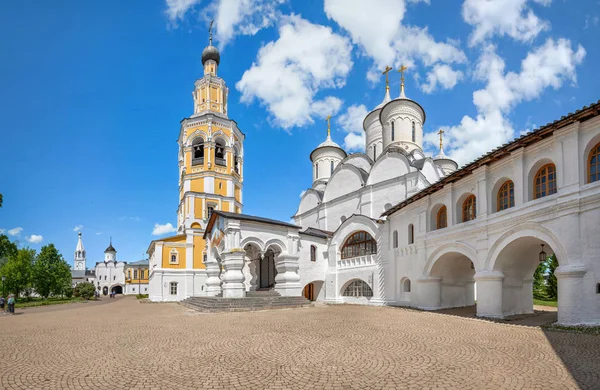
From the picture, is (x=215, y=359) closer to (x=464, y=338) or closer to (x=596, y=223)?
(x=464, y=338)

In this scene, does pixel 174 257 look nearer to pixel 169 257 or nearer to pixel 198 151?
pixel 169 257

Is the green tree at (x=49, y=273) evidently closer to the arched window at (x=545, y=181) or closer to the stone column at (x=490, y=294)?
the stone column at (x=490, y=294)

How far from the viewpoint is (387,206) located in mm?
24969

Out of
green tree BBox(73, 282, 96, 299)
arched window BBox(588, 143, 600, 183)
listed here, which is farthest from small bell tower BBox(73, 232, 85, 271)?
arched window BBox(588, 143, 600, 183)

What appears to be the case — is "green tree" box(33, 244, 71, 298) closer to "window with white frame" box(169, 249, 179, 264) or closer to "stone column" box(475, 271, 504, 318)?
"window with white frame" box(169, 249, 179, 264)

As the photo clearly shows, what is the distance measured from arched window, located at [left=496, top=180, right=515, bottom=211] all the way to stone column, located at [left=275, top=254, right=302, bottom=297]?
1193 cm

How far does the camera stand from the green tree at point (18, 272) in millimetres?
35484

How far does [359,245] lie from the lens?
2277 centimetres

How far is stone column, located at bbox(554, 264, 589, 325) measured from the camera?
389 inches

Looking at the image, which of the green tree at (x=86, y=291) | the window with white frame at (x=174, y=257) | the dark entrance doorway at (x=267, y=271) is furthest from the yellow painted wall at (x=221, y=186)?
the green tree at (x=86, y=291)

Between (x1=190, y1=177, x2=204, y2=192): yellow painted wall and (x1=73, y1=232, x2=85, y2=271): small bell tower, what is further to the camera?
(x1=73, y1=232, x2=85, y2=271): small bell tower

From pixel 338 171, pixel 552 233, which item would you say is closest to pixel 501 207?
pixel 552 233

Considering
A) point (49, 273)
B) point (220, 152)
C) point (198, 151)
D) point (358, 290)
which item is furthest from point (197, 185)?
point (49, 273)

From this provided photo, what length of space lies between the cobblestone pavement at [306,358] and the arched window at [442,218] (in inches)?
249
